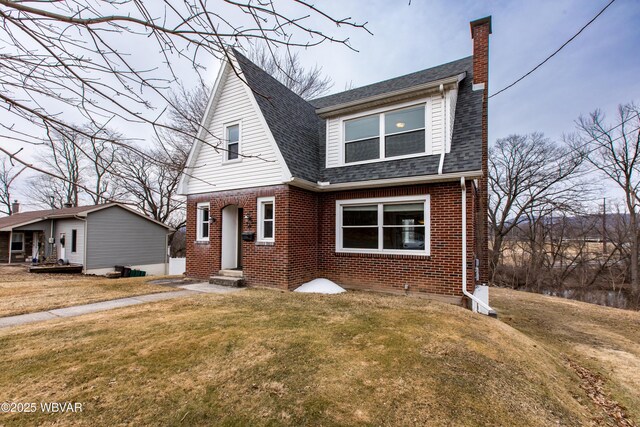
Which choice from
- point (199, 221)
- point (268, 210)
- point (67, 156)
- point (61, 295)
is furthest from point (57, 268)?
point (67, 156)

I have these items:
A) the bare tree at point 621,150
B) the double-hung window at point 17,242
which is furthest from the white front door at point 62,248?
the bare tree at point 621,150

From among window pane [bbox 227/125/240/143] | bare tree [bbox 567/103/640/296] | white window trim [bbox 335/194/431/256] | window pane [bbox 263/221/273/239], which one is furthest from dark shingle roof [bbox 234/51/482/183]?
bare tree [bbox 567/103/640/296]

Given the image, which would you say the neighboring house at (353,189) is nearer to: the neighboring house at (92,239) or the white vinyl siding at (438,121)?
the white vinyl siding at (438,121)

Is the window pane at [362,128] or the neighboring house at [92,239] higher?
the window pane at [362,128]

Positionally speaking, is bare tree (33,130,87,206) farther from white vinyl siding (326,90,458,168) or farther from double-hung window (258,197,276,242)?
white vinyl siding (326,90,458,168)

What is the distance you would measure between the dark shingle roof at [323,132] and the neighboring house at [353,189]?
0.05 meters

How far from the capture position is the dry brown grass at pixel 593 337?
3.92m

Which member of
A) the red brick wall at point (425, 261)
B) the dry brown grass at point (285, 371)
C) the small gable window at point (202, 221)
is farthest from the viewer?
the small gable window at point (202, 221)

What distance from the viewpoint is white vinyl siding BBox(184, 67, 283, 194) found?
819 centimetres

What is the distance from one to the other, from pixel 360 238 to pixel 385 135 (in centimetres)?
312

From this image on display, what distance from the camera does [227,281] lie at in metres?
8.34

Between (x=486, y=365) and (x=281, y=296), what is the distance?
4541 millimetres

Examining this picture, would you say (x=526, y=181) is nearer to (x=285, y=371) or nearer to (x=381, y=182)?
(x=381, y=182)

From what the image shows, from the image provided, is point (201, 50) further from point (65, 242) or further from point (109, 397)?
point (65, 242)
